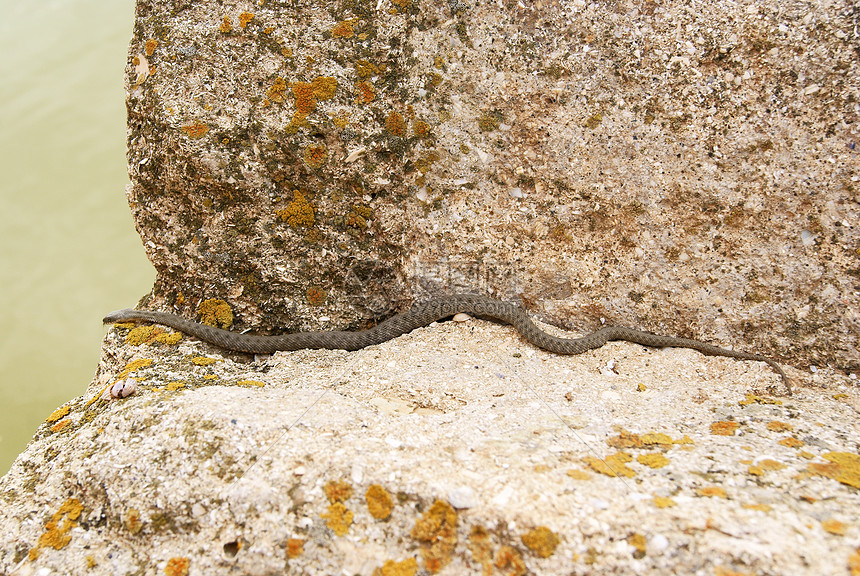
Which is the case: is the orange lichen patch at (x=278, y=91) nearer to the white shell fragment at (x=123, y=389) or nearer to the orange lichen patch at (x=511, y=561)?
the white shell fragment at (x=123, y=389)

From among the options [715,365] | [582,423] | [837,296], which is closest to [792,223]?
[837,296]

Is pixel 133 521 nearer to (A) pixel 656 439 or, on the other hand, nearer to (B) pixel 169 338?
(B) pixel 169 338

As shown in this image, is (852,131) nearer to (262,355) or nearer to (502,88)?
(502,88)

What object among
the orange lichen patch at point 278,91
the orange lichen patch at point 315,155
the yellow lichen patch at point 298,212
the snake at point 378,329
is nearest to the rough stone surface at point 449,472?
the snake at point 378,329

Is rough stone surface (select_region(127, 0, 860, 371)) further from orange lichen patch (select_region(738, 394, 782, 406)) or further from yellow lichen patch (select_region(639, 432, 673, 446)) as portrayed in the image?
yellow lichen patch (select_region(639, 432, 673, 446))

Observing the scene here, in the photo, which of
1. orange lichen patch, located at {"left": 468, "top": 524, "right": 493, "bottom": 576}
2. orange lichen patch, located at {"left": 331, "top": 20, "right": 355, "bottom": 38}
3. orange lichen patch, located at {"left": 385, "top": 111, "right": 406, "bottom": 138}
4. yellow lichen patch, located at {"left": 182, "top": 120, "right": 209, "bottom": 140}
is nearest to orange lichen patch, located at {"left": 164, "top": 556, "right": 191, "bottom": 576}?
orange lichen patch, located at {"left": 468, "top": 524, "right": 493, "bottom": 576}
